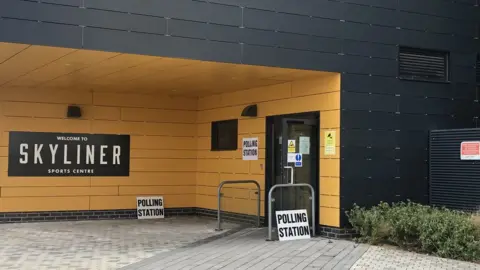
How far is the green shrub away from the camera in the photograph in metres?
8.04

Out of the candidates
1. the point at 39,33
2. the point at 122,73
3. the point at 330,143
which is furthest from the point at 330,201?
the point at 39,33

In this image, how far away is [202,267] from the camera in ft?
24.6

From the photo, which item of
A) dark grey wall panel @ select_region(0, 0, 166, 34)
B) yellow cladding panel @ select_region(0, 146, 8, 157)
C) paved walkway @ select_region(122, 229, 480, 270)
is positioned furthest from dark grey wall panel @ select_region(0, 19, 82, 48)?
yellow cladding panel @ select_region(0, 146, 8, 157)

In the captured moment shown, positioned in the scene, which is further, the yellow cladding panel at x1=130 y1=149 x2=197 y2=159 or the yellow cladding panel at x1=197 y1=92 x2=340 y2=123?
the yellow cladding panel at x1=130 y1=149 x2=197 y2=159

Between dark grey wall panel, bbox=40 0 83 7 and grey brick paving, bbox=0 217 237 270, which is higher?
dark grey wall panel, bbox=40 0 83 7

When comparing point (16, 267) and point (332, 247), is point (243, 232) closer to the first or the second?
point (332, 247)

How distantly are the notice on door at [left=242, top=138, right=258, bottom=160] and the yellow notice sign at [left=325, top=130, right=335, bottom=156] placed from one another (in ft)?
6.97

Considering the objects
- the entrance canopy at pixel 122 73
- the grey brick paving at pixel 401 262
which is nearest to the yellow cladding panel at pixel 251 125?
the entrance canopy at pixel 122 73

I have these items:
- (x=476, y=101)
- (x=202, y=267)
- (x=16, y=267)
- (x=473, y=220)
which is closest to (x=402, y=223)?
(x=473, y=220)

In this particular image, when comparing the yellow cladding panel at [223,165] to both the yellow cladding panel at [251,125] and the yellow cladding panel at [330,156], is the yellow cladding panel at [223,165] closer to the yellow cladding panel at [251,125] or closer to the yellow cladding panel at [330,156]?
the yellow cladding panel at [251,125]

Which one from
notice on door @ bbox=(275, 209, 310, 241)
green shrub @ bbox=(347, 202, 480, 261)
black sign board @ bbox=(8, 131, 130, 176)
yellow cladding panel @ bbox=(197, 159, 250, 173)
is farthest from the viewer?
yellow cladding panel @ bbox=(197, 159, 250, 173)

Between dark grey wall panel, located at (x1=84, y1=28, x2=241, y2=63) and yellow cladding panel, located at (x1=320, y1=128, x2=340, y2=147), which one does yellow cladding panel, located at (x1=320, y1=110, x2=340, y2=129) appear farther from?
dark grey wall panel, located at (x1=84, y1=28, x2=241, y2=63)

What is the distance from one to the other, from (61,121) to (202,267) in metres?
6.08

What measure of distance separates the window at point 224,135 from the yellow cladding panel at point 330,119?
108 inches
